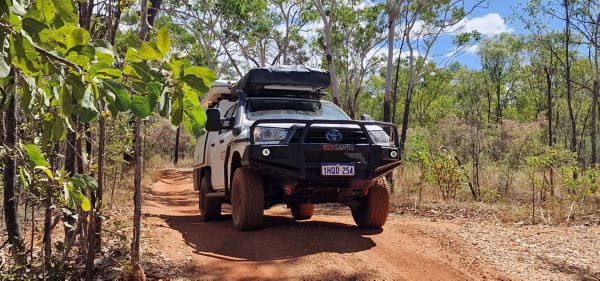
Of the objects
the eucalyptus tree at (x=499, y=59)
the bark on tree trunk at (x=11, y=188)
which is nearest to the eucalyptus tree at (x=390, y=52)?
the bark on tree trunk at (x=11, y=188)

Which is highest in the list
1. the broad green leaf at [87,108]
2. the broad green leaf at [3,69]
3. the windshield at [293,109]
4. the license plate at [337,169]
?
the windshield at [293,109]

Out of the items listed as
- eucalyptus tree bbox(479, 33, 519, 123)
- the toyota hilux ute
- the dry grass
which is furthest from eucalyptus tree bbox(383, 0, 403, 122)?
eucalyptus tree bbox(479, 33, 519, 123)

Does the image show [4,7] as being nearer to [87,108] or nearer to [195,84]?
[87,108]

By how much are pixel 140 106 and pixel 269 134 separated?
4.28 meters

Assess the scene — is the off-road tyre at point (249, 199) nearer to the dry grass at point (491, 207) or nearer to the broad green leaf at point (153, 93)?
the dry grass at point (491, 207)

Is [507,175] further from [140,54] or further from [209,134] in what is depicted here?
[140,54]

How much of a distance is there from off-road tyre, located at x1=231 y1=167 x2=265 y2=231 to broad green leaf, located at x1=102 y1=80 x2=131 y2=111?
432cm

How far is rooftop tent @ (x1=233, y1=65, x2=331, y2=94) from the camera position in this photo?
7.30 meters

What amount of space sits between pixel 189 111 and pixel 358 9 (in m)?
25.5

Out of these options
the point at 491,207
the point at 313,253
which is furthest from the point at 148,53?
the point at 491,207

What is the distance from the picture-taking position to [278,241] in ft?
19.0

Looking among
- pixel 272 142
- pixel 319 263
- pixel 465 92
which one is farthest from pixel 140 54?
pixel 465 92

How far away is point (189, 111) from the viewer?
184 centimetres

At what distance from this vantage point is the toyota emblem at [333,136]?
5.96m
